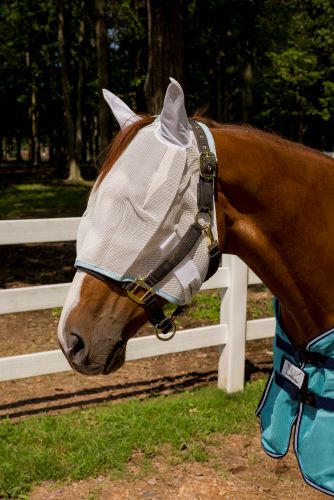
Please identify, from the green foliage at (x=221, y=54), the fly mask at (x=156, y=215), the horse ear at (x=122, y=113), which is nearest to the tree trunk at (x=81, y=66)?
the green foliage at (x=221, y=54)

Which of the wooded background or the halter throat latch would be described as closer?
the halter throat latch

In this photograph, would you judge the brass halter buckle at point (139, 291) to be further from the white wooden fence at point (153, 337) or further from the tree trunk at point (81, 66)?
the tree trunk at point (81, 66)

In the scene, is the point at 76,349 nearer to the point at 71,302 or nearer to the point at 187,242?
the point at 71,302

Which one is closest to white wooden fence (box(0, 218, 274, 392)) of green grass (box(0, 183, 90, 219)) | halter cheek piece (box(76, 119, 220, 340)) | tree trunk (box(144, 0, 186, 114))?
halter cheek piece (box(76, 119, 220, 340))

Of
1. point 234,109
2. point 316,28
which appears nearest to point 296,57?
point 316,28

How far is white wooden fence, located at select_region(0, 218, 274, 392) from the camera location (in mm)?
4031

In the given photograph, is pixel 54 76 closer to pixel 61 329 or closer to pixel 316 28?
pixel 316 28

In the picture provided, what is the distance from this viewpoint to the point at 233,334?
4730mm

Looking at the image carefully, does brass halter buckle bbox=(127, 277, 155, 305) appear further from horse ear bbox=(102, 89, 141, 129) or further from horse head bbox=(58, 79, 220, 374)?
horse ear bbox=(102, 89, 141, 129)

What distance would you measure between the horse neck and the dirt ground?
1.83 metres

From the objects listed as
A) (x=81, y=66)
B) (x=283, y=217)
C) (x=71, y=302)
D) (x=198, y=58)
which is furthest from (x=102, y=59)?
(x=71, y=302)

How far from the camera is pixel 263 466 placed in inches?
147

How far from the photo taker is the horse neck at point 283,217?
6.07 ft

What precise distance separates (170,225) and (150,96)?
17.0 ft
